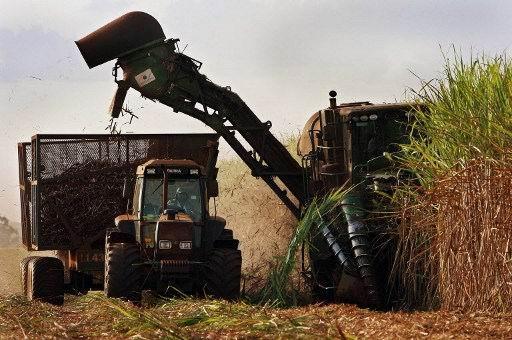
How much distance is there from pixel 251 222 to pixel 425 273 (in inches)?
397

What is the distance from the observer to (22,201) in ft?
58.1

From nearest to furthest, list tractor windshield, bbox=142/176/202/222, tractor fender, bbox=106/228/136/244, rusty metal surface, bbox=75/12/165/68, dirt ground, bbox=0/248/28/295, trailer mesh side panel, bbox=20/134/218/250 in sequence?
1. tractor fender, bbox=106/228/136/244
2. tractor windshield, bbox=142/176/202/222
3. trailer mesh side panel, bbox=20/134/218/250
4. rusty metal surface, bbox=75/12/165/68
5. dirt ground, bbox=0/248/28/295

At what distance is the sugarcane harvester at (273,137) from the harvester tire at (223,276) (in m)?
1.44

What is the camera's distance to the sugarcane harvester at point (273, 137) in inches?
551

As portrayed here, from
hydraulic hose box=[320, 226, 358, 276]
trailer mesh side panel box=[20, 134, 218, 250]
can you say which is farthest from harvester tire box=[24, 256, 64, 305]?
hydraulic hose box=[320, 226, 358, 276]

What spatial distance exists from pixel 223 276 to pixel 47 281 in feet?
10.4

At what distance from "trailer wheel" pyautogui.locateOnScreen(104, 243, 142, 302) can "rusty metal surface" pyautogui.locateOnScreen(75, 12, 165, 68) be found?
4.53 meters

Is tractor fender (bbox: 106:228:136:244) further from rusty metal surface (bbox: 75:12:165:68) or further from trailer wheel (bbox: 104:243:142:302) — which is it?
rusty metal surface (bbox: 75:12:165:68)

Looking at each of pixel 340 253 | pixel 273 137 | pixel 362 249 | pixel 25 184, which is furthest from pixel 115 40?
pixel 362 249

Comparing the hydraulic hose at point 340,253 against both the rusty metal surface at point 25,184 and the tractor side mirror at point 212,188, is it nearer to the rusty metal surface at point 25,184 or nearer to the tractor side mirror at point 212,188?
the tractor side mirror at point 212,188

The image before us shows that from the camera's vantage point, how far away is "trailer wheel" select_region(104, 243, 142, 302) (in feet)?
43.9

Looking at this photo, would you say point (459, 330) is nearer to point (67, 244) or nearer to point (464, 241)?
point (464, 241)

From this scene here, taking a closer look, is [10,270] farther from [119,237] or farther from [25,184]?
[119,237]

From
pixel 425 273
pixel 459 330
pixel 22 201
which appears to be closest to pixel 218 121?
pixel 22 201
